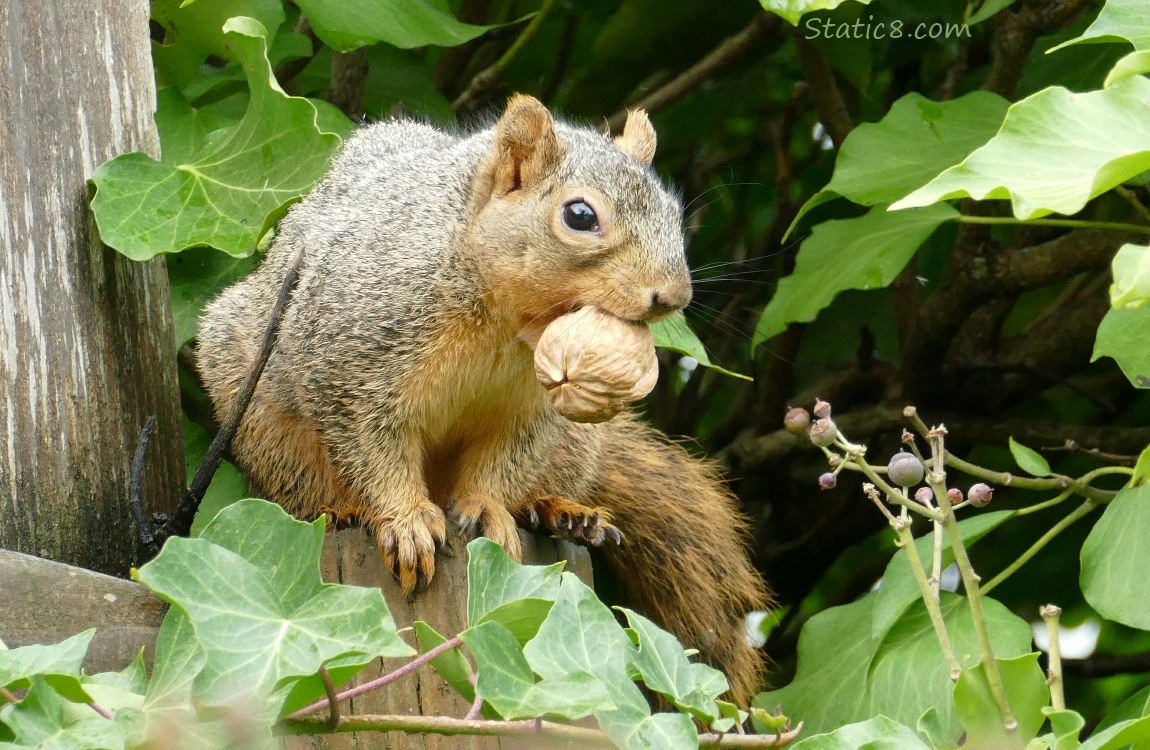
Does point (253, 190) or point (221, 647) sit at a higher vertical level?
point (253, 190)

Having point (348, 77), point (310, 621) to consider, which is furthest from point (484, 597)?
point (348, 77)

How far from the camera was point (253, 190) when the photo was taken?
76.1 inches

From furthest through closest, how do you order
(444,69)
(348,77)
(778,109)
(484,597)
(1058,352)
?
(778,109)
(444,69)
(1058,352)
(348,77)
(484,597)

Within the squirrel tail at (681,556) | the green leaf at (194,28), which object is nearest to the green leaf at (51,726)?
the green leaf at (194,28)

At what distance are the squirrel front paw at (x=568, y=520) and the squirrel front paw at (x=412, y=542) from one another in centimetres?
26

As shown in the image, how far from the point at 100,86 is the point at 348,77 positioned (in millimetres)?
998

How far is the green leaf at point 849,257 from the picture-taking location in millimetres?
2256

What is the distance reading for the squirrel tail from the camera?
247cm

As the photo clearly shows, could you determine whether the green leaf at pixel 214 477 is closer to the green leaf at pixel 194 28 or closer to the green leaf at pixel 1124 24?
the green leaf at pixel 194 28

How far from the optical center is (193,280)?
7.98 ft

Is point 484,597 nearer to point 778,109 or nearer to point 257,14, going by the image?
point 257,14

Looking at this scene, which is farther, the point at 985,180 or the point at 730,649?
the point at 730,649

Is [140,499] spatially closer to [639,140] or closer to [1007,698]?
[639,140]

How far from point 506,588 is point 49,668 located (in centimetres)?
43
